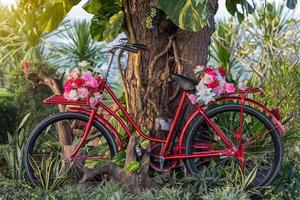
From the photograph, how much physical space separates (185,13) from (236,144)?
1.10 metres

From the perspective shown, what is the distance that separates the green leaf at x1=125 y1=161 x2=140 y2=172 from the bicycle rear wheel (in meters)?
0.25

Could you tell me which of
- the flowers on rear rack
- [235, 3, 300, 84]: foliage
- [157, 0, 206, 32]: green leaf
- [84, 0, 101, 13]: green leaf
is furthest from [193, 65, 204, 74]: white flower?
[235, 3, 300, 84]: foliage

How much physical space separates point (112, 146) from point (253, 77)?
459 centimetres

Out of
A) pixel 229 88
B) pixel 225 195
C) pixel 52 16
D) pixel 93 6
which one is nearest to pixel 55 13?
pixel 52 16

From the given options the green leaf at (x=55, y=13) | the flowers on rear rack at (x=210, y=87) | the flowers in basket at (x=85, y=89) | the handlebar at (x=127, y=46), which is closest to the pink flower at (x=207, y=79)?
the flowers on rear rack at (x=210, y=87)

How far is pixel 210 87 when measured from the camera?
13.5ft

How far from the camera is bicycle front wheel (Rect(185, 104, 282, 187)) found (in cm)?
420

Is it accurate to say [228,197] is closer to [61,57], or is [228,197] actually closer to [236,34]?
[236,34]

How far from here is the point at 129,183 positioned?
400 cm

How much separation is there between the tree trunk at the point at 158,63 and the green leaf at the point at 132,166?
2.04ft

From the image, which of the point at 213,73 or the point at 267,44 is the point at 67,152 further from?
the point at 267,44

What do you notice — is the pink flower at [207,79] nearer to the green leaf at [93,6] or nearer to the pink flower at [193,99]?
the pink flower at [193,99]

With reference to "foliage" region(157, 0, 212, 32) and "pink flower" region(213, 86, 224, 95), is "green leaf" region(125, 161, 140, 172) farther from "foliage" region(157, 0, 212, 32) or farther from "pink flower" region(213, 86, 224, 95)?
"foliage" region(157, 0, 212, 32)

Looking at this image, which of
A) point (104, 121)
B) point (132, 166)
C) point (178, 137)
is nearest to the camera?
point (132, 166)
